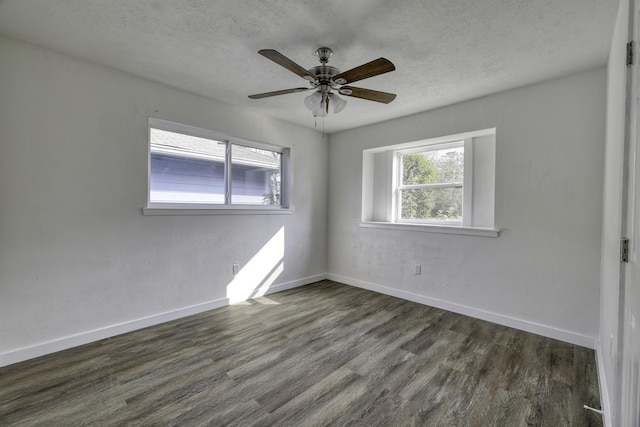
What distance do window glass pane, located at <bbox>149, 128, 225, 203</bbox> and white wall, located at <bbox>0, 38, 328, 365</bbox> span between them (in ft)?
0.63

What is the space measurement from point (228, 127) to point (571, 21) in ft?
10.5

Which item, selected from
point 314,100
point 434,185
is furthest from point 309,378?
point 434,185

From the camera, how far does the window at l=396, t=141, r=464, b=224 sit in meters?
3.67

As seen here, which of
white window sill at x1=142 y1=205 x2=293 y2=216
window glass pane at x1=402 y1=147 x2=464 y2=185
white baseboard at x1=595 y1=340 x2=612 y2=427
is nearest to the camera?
white baseboard at x1=595 y1=340 x2=612 y2=427

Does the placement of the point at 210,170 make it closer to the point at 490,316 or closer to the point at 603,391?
the point at 490,316

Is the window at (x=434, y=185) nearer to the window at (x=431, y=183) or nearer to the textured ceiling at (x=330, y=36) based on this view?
the window at (x=431, y=183)

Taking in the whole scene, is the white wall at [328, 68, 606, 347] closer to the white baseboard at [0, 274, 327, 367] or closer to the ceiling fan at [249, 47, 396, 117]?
the ceiling fan at [249, 47, 396, 117]

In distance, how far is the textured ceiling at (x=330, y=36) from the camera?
1.83 m

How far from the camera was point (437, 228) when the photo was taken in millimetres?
3568

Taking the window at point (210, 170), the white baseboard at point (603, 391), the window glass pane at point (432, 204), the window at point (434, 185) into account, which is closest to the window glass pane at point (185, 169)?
the window at point (210, 170)

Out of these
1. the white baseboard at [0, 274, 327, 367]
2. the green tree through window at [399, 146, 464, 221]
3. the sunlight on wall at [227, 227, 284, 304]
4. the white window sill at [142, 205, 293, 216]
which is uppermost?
the green tree through window at [399, 146, 464, 221]

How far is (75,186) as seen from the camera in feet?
8.24

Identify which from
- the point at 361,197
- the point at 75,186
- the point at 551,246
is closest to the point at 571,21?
the point at 551,246

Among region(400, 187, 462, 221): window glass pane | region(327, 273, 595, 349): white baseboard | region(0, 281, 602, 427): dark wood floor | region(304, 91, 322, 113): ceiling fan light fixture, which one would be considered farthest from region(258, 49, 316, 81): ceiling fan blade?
region(327, 273, 595, 349): white baseboard
